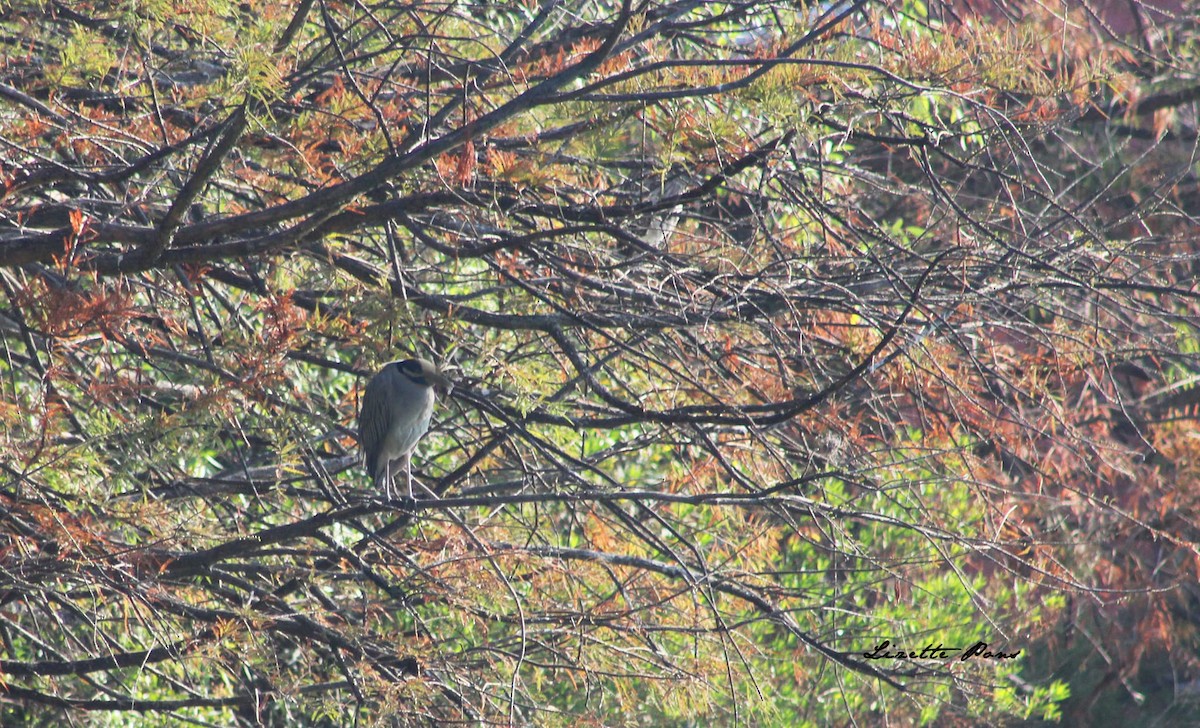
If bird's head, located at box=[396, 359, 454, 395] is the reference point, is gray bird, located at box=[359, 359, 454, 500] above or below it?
below

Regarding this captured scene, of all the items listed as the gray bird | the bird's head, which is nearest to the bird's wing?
the gray bird

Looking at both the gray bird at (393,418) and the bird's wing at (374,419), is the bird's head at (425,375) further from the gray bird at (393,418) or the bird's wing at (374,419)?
the bird's wing at (374,419)

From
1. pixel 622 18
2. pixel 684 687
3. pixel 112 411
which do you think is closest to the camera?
pixel 622 18

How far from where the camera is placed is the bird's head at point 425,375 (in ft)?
14.1

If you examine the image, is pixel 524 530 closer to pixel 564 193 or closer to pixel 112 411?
pixel 564 193

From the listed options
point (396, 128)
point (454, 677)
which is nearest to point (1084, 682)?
point (454, 677)

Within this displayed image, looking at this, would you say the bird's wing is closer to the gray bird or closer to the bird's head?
the gray bird

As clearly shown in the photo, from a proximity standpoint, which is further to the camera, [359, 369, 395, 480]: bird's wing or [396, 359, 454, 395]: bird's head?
[359, 369, 395, 480]: bird's wing

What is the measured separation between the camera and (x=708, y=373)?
500 centimetres

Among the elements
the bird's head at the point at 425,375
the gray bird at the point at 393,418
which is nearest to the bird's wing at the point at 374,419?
the gray bird at the point at 393,418

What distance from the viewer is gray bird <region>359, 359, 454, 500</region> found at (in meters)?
5.29

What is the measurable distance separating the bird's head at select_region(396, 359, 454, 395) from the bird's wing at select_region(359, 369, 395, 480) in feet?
0.37

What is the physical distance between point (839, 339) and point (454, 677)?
1963 millimetres

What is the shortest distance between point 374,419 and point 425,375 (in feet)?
1.80
